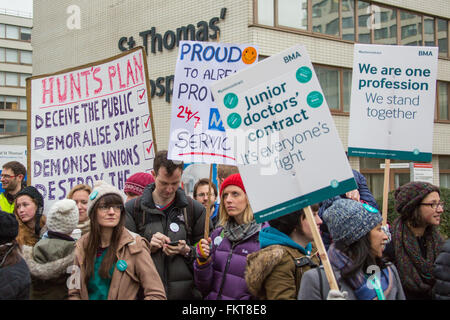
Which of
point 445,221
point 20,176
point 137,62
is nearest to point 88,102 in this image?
point 137,62

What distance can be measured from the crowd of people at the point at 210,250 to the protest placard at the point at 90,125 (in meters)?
0.71

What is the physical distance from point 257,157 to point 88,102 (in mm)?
3313

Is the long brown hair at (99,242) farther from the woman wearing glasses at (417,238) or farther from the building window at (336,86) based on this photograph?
the building window at (336,86)

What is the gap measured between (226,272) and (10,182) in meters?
3.83

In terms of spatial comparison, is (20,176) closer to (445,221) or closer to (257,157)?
(257,157)

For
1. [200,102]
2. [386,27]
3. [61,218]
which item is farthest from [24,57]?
[61,218]

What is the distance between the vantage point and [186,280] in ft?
13.2

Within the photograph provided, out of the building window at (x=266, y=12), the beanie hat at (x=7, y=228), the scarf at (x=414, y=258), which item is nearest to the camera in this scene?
the beanie hat at (x=7, y=228)

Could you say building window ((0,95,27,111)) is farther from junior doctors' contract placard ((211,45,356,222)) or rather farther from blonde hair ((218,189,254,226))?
junior doctors' contract placard ((211,45,356,222))

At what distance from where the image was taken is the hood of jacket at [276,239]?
3145 millimetres

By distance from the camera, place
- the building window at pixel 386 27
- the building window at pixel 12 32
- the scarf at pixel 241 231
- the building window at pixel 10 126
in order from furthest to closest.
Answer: the building window at pixel 12 32 < the building window at pixel 10 126 < the building window at pixel 386 27 < the scarf at pixel 241 231

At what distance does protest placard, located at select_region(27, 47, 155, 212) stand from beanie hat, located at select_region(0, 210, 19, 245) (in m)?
2.29

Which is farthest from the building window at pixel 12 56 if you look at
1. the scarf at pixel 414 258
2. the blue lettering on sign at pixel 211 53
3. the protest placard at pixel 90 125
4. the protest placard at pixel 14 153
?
the scarf at pixel 414 258

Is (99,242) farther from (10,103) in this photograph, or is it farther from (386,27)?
(10,103)
